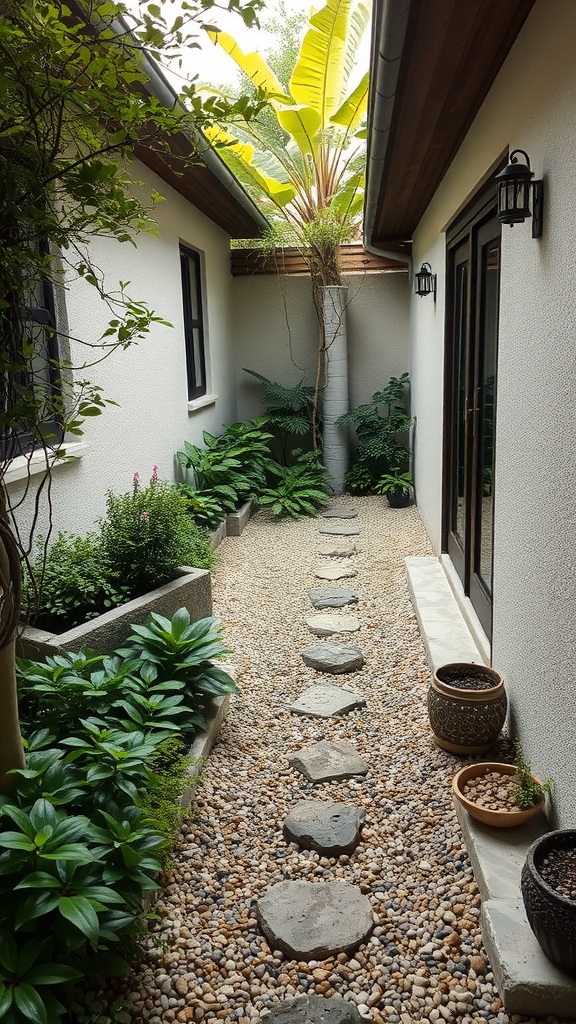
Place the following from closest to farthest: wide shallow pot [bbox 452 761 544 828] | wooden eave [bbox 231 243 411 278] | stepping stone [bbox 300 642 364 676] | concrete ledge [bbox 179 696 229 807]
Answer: wide shallow pot [bbox 452 761 544 828]
concrete ledge [bbox 179 696 229 807]
stepping stone [bbox 300 642 364 676]
wooden eave [bbox 231 243 411 278]

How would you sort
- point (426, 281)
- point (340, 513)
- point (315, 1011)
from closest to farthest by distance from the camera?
point (315, 1011) < point (426, 281) < point (340, 513)

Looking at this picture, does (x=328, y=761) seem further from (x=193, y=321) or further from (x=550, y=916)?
(x=193, y=321)

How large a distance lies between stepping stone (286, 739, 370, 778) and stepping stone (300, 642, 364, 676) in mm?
866

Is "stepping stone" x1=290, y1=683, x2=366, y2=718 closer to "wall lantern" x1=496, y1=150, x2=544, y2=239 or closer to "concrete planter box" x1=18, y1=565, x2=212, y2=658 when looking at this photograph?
"concrete planter box" x1=18, y1=565, x2=212, y2=658

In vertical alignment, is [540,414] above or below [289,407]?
above

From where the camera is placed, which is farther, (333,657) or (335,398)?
(335,398)

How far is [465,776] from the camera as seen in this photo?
9.11ft

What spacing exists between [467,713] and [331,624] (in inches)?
81.7

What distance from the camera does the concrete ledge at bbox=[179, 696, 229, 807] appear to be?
2.96 metres

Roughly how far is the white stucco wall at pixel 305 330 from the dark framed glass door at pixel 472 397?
430cm

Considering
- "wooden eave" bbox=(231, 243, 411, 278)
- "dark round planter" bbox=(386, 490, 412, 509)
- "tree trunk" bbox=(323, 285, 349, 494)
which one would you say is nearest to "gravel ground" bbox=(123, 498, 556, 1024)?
"dark round planter" bbox=(386, 490, 412, 509)

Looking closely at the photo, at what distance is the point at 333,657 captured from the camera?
4477mm

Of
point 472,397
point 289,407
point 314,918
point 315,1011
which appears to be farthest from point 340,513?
point 315,1011

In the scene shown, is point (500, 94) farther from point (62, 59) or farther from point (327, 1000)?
point (327, 1000)
